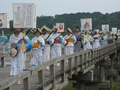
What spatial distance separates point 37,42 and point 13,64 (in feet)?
7.10

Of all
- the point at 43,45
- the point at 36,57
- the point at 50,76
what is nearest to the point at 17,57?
the point at 50,76

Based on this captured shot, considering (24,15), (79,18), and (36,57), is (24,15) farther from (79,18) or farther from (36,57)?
(79,18)

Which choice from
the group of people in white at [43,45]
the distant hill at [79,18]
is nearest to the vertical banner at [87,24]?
the group of people in white at [43,45]

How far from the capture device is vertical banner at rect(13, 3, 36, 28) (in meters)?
7.29

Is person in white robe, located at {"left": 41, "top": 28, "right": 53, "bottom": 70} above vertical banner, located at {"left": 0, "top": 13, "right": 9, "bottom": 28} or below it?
below

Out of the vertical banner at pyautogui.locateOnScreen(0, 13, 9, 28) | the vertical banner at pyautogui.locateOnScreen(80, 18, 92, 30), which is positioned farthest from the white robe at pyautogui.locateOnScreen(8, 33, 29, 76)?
the vertical banner at pyautogui.locateOnScreen(80, 18, 92, 30)

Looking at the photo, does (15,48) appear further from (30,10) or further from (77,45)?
(77,45)

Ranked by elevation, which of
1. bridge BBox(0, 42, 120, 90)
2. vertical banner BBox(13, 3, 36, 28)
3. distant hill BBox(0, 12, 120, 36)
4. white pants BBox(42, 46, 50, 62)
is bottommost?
bridge BBox(0, 42, 120, 90)

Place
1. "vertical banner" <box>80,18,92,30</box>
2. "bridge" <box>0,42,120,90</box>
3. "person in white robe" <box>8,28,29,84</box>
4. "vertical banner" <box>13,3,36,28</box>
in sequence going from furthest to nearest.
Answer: "vertical banner" <box>80,18,92,30</box> < "person in white robe" <box>8,28,29,84</box> < "vertical banner" <box>13,3,36,28</box> < "bridge" <box>0,42,120,90</box>

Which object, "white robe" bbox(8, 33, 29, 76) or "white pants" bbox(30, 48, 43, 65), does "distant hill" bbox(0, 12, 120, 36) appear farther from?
"white robe" bbox(8, 33, 29, 76)

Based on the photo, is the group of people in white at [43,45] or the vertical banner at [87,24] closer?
the group of people in white at [43,45]

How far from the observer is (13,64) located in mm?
8484

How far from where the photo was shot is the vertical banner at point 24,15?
7291 millimetres

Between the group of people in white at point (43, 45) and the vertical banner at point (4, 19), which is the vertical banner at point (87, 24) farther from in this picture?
the vertical banner at point (4, 19)
